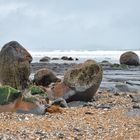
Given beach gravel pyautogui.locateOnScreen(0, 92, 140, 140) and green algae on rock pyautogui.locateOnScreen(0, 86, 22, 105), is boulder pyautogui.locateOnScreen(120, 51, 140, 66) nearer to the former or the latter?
beach gravel pyautogui.locateOnScreen(0, 92, 140, 140)

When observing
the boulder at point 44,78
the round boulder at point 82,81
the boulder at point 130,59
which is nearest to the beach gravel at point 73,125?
the round boulder at point 82,81

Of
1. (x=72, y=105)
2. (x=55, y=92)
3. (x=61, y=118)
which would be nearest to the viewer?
(x=61, y=118)

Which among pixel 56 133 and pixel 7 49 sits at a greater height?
pixel 7 49

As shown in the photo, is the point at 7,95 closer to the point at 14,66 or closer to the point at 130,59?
the point at 14,66

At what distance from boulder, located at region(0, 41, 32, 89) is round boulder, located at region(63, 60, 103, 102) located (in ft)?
7.85

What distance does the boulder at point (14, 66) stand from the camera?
15672 mm

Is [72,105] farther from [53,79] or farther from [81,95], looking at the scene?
[53,79]

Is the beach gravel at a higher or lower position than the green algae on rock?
lower

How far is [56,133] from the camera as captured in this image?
A: 8484 mm

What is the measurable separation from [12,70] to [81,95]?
3.23 metres

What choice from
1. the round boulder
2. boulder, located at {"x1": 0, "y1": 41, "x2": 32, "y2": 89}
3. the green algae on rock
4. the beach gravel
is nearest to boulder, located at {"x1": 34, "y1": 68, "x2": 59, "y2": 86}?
boulder, located at {"x1": 0, "y1": 41, "x2": 32, "y2": 89}

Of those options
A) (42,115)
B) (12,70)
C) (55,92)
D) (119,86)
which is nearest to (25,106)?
(42,115)

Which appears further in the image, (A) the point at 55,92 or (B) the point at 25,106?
(A) the point at 55,92

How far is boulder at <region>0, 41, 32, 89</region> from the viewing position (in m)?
15.7
